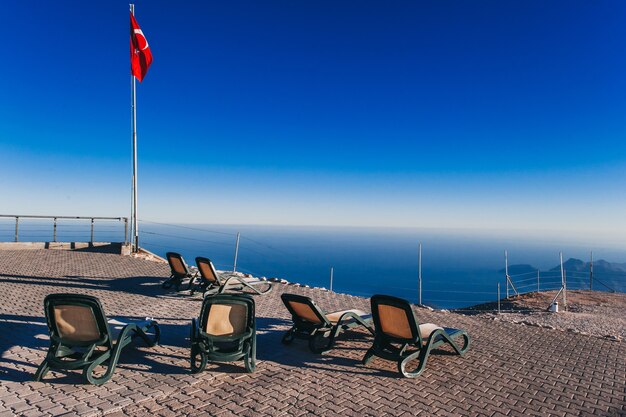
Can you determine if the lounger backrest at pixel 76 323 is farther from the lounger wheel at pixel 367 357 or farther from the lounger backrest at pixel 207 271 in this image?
the lounger backrest at pixel 207 271

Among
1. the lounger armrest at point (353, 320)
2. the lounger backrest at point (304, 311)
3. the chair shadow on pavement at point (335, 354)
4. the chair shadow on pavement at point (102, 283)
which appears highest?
the lounger backrest at point (304, 311)

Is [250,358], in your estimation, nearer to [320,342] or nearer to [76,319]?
[320,342]

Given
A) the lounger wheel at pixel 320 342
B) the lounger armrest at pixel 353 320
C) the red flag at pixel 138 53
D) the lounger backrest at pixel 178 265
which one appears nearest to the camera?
the lounger wheel at pixel 320 342

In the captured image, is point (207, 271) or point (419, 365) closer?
point (419, 365)

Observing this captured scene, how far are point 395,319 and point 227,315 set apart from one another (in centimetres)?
208

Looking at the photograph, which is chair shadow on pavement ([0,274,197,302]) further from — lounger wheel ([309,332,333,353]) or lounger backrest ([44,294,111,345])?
lounger backrest ([44,294,111,345])

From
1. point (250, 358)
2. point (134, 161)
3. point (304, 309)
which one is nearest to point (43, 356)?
point (250, 358)

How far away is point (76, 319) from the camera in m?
4.04

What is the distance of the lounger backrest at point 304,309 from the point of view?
17.6 feet

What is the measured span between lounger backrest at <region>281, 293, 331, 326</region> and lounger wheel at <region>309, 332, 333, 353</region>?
0.61 ft

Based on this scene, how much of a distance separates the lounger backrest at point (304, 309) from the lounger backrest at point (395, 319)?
2.82ft

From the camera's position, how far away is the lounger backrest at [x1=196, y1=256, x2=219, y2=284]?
8695mm

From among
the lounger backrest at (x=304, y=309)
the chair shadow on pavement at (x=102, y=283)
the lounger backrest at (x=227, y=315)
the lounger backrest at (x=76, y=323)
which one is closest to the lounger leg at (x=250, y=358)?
the lounger backrest at (x=227, y=315)

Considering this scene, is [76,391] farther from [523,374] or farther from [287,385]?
[523,374]
